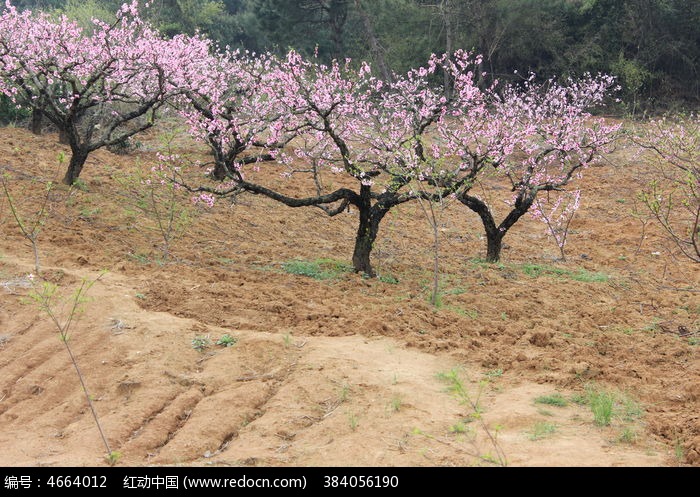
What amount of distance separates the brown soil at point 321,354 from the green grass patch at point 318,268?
0.47 ft

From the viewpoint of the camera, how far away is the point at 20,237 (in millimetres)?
9969

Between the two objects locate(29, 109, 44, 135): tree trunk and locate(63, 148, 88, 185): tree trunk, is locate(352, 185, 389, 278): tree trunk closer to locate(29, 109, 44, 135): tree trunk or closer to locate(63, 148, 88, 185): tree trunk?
locate(63, 148, 88, 185): tree trunk

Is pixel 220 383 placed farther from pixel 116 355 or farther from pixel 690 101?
pixel 690 101

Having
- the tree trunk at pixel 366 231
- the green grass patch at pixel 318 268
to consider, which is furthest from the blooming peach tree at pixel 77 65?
the tree trunk at pixel 366 231

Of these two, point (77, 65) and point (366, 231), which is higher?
point (77, 65)

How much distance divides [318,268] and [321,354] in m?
3.93

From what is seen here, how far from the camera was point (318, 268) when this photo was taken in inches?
415

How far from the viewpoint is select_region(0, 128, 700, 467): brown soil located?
4.93m

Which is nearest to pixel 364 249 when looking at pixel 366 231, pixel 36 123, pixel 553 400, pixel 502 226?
pixel 366 231

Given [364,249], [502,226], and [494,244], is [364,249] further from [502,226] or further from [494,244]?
[502,226]
